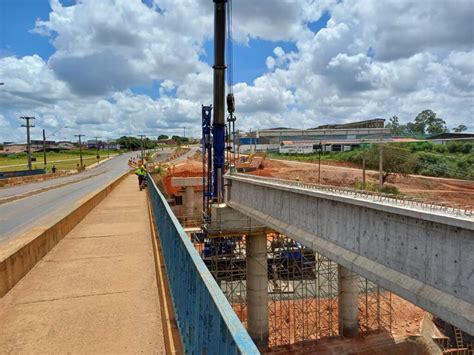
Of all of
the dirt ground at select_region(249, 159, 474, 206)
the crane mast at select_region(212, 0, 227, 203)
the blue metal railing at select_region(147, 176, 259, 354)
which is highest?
the crane mast at select_region(212, 0, 227, 203)

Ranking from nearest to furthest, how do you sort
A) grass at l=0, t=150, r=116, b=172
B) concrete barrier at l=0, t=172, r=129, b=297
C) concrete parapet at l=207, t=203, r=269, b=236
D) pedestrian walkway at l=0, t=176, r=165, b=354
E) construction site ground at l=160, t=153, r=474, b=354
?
pedestrian walkway at l=0, t=176, r=165, b=354 < concrete barrier at l=0, t=172, r=129, b=297 < construction site ground at l=160, t=153, r=474, b=354 < concrete parapet at l=207, t=203, r=269, b=236 < grass at l=0, t=150, r=116, b=172

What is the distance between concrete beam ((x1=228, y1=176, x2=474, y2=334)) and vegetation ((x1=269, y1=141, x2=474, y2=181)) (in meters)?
34.6

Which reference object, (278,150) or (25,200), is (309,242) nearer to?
(25,200)

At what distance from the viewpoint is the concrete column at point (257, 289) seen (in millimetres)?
23141

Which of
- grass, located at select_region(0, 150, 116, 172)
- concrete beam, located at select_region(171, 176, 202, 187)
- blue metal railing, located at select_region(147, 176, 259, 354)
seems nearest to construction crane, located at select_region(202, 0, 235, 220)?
concrete beam, located at select_region(171, 176, 202, 187)

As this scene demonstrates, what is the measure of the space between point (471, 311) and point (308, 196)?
279 inches

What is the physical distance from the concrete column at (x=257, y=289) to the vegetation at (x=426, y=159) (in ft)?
83.3

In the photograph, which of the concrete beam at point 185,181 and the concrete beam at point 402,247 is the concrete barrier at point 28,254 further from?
the concrete beam at point 185,181

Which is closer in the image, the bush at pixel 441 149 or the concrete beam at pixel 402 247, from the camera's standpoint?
the concrete beam at pixel 402 247

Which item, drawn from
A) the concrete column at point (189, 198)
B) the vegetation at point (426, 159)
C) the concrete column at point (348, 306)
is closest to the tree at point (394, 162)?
the vegetation at point (426, 159)

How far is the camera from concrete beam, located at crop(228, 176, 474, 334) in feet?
23.7

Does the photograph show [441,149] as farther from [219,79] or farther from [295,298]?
[219,79]

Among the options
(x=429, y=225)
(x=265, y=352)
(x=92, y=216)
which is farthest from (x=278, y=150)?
(x=429, y=225)

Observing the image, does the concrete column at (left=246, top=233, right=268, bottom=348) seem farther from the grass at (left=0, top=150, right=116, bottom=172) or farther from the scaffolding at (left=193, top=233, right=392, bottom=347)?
the grass at (left=0, top=150, right=116, bottom=172)
